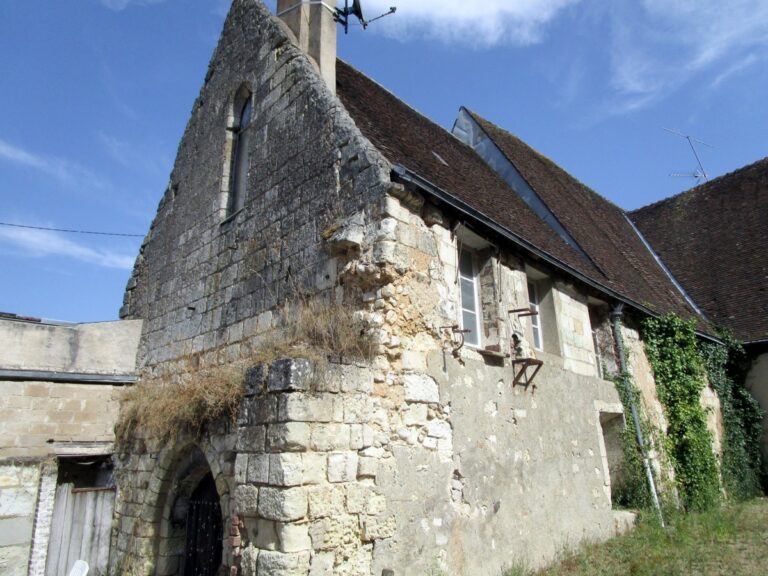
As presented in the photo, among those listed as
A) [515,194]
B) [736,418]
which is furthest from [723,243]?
[515,194]

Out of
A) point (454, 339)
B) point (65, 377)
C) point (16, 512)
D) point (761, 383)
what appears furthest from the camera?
point (761, 383)

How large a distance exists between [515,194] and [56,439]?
7.79 metres

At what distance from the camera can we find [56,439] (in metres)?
7.08

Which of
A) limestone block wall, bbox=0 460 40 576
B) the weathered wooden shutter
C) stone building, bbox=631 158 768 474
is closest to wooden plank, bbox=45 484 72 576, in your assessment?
the weathered wooden shutter

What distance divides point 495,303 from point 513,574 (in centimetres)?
267

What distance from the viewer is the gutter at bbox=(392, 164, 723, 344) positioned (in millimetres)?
5423

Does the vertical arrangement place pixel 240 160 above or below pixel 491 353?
above

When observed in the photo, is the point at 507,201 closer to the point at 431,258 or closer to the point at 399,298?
the point at 431,258

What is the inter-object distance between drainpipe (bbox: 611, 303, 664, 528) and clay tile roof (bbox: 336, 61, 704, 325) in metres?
0.49

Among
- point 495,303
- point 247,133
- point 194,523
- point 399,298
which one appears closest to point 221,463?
point 194,523

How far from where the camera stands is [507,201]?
863 centimetres

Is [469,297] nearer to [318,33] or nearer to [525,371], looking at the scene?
[525,371]

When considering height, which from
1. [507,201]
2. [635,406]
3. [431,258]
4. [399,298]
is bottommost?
[635,406]

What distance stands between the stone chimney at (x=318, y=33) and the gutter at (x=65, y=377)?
A: 4.81m
